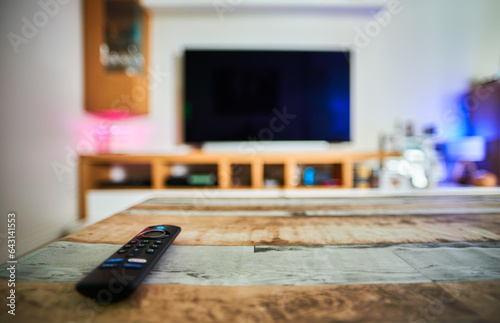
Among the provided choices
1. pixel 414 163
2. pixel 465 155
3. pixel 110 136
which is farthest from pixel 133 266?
pixel 465 155

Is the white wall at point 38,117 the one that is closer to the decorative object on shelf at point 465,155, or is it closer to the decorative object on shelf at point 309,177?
the decorative object on shelf at point 309,177

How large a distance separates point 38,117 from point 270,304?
1.95 metres

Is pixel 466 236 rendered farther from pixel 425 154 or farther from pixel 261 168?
pixel 425 154

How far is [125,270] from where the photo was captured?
26 centimetres

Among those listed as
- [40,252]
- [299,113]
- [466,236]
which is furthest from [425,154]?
[40,252]

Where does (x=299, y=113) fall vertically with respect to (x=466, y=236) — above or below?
above

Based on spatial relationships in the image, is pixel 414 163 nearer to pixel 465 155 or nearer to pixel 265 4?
pixel 465 155

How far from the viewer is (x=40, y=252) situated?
33 cm

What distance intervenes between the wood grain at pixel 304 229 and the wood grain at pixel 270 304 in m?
0.13

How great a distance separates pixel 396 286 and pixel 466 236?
23 centimetres

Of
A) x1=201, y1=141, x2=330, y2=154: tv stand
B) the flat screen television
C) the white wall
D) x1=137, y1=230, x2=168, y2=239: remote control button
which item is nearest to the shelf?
the flat screen television

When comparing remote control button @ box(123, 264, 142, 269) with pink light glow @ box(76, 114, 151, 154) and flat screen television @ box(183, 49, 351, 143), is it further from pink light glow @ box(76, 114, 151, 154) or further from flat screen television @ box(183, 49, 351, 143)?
pink light glow @ box(76, 114, 151, 154)

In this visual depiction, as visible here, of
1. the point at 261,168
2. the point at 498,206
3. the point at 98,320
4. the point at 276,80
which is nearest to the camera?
the point at 98,320

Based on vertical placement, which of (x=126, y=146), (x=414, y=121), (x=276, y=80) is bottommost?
(x=126, y=146)
